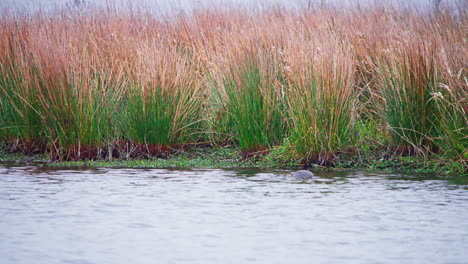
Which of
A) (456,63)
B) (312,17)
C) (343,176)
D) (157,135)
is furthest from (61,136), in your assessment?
(312,17)

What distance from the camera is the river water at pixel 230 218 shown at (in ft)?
12.6

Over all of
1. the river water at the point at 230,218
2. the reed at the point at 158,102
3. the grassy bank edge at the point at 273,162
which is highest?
the reed at the point at 158,102

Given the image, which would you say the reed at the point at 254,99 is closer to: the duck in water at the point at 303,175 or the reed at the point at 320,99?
the reed at the point at 320,99

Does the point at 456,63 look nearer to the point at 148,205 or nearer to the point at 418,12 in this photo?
the point at 148,205

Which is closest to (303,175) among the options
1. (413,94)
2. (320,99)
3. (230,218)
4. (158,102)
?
(320,99)

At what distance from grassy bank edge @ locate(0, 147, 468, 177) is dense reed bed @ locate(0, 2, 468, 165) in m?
0.10

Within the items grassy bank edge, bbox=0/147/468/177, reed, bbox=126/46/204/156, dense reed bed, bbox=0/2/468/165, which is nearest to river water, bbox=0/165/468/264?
grassy bank edge, bbox=0/147/468/177

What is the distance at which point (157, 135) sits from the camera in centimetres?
743

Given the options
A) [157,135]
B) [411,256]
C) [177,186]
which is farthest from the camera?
[157,135]

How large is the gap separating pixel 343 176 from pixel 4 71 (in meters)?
4.03

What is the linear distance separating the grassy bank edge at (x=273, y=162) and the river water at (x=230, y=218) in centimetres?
39

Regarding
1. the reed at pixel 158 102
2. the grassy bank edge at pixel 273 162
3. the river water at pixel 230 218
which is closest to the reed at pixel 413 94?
the grassy bank edge at pixel 273 162

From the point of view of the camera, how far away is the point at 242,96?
282 inches

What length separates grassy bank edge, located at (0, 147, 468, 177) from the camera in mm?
6594
